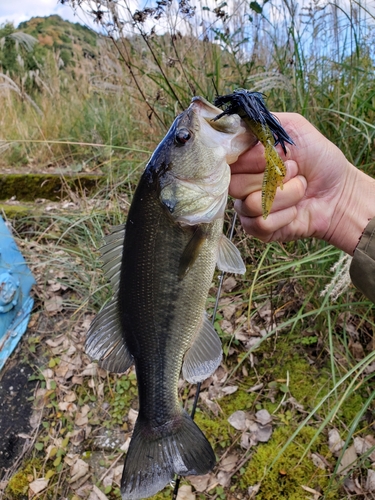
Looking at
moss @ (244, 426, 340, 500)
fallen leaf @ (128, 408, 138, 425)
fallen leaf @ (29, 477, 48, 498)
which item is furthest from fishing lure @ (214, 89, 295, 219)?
fallen leaf @ (29, 477, 48, 498)

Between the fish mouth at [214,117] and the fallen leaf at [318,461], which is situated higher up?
the fish mouth at [214,117]

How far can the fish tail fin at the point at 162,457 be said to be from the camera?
1335 mm

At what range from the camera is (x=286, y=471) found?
6.77 ft

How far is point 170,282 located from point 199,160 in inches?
16.8

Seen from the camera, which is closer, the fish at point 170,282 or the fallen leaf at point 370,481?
the fish at point 170,282

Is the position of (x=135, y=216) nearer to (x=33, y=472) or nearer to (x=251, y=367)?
(x=251, y=367)

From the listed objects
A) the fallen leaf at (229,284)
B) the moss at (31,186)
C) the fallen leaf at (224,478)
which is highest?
the moss at (31,186)

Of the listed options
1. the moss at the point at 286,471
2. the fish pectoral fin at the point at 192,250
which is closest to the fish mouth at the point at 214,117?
the fish pectoral fin at the point at 192,250

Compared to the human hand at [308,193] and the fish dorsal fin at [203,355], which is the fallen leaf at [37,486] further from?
the human hand at [308,193]

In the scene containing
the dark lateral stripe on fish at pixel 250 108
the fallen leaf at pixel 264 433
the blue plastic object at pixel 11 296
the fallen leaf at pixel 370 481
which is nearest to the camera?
the dark lateral stripe on fish at pixel 250 108

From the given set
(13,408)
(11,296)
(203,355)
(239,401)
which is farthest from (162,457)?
(11,296)

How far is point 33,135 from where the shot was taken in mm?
6289

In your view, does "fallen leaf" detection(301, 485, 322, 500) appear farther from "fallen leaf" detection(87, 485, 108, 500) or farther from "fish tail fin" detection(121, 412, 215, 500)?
"fallen leaf" detection(87, 485, 108, 500)

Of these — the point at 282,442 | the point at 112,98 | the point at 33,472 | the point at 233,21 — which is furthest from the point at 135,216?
the point at 112,98
